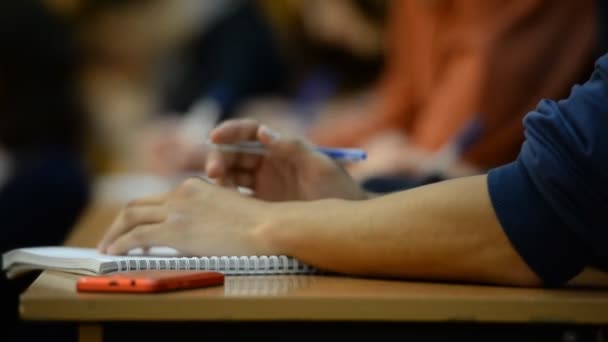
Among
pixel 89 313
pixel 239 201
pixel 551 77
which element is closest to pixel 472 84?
pixel 551 77

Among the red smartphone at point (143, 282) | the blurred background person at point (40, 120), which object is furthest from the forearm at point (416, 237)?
the blurred background person at point (40, 120)

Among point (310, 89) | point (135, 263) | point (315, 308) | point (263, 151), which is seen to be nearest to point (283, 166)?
point (263, 151)

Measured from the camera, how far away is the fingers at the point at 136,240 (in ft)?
3.16

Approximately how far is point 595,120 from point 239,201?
345mm

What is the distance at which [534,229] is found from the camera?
78 cm

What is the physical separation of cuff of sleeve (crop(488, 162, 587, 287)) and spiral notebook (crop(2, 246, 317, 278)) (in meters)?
0.19

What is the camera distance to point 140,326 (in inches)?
28.9

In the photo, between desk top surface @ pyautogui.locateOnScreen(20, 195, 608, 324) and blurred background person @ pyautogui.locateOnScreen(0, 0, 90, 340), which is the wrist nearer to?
desk top surface @ pyautogui.locateOnScreen(20, 195, 608, 324)

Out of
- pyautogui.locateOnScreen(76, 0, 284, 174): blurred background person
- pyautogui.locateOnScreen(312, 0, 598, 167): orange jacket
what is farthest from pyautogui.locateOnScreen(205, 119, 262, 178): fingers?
pyautogui.locateOnScreen(76, 0, 284, 174): blurred background person

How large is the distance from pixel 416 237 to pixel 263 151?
1.05 ft

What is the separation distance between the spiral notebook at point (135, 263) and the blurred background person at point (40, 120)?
73 centimetres

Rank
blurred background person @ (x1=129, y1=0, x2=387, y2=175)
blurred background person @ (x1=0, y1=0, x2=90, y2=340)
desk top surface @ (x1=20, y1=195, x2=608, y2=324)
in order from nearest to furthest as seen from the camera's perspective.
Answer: desk top surface @ (x1=20, y1=195, x2=608, y2=324) < blurred background person @ (x1=0, y1=0, x2=90, y2=340) < blurred background person @ (x1=129, y1=0, x2=387, y2=175)

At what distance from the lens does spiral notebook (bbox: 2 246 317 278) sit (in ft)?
2.80

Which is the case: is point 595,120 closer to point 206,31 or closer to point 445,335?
point 445,335
